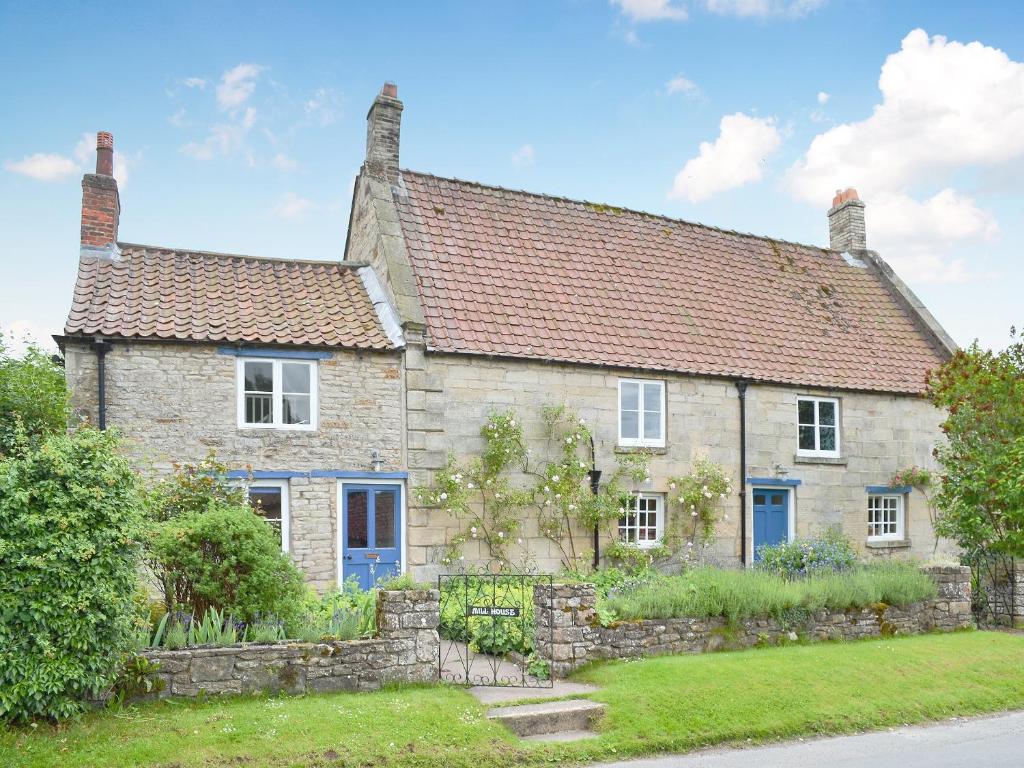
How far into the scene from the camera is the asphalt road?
8.97m

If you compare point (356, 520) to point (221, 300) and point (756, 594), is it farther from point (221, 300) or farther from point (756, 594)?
point (756, 594)

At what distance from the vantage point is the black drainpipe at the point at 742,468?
1948 cm

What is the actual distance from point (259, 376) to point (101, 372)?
2.59 m

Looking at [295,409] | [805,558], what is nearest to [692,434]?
[805,558]

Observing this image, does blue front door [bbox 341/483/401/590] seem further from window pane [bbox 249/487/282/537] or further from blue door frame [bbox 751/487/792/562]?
blue door frame [bbox 751/487/792/562]

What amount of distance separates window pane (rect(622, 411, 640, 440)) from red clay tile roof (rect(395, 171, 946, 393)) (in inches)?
41.3

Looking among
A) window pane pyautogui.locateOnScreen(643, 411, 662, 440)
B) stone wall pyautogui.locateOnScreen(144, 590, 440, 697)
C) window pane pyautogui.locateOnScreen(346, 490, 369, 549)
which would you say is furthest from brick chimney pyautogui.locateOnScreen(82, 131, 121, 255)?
window pane pyautogui.locateOnScreen(643, 411, 662, 440)

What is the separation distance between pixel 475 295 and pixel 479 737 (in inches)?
431

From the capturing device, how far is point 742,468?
19672 mm

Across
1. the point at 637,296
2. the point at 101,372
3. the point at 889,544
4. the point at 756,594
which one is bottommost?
the point at 889,544

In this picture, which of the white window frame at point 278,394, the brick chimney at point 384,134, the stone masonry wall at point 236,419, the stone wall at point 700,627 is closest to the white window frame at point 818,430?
the stone wall at point 700,627

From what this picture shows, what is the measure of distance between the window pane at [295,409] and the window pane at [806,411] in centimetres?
1139

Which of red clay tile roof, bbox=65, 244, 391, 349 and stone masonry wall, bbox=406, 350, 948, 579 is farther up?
red clay tile roof, bbox=65, 244, 391, 349

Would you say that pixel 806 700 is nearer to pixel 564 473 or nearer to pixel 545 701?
pixel 545 701
